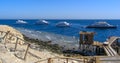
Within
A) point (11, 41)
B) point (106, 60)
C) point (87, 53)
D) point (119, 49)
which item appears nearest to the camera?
point (106, 60)

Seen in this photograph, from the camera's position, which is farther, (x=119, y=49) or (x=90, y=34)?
(x=90, y=34)

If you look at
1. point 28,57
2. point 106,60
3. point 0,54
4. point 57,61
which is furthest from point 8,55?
point 106,60

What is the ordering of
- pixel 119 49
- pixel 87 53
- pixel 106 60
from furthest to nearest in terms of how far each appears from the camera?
pixel 87 53 < pixel 119 49 < pixel 106 60

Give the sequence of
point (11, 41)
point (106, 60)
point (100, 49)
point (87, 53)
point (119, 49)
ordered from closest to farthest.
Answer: point (106, 60) → point (11, 41) → point (119, 49) → point (100, 49) → point (87, 53)

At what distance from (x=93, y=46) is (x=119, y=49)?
6.91m

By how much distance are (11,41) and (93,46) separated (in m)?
16.2

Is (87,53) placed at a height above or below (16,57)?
below

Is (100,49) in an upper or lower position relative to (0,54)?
lower

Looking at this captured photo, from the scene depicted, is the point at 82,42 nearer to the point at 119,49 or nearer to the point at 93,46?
the point at 93,46

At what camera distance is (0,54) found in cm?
2786

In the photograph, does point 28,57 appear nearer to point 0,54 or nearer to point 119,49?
point 0,54

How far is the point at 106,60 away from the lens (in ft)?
90.4

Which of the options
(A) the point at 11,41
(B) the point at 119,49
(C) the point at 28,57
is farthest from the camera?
(B) the point at 119,49

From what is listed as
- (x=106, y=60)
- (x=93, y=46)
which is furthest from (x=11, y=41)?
(x=93, y=46)
